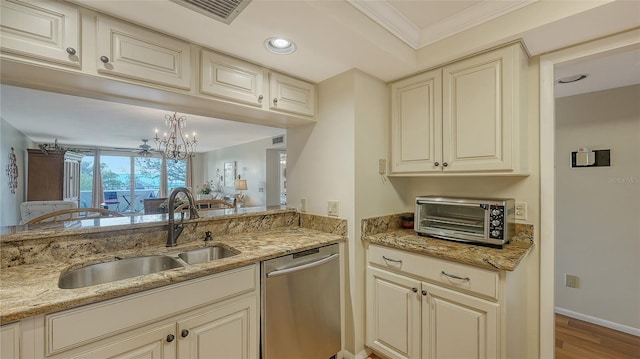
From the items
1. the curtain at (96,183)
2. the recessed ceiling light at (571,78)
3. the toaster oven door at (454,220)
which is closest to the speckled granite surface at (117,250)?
the toaster oven door at (454,220)

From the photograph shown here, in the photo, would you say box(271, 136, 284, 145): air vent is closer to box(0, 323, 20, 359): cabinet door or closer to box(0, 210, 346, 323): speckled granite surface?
box(0, 210, 346, 323): speckled granite surface

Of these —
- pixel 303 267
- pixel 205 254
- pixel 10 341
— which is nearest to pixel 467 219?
pixel 303 267

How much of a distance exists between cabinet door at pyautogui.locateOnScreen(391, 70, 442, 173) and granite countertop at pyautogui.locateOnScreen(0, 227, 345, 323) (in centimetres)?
80

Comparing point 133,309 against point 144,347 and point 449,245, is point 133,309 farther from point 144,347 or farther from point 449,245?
point 449,245

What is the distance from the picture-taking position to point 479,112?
168 centimetres

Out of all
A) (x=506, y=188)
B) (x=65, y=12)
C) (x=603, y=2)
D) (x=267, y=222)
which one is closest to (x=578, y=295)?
(x=506, y=188)

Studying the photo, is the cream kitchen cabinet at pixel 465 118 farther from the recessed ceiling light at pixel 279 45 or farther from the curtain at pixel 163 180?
the curtain at pixel 163 180

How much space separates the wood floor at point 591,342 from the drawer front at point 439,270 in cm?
77

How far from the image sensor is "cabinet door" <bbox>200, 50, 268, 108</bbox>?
1.60 m

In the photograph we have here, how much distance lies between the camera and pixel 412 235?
196 centimetres

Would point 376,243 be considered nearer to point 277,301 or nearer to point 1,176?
point 277,301

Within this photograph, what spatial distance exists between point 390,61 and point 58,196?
237 inches

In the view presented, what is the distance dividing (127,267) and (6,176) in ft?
14.1

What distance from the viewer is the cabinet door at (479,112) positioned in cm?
158
